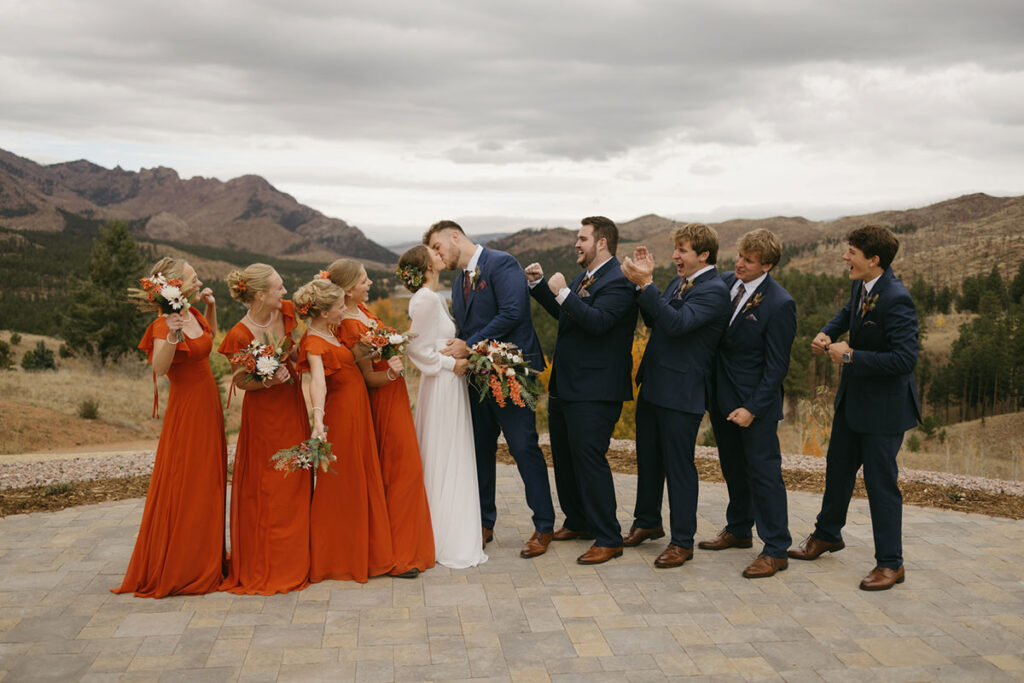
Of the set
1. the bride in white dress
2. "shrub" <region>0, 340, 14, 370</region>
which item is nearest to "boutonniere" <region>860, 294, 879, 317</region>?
the bride in white dress

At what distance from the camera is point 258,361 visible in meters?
4.77

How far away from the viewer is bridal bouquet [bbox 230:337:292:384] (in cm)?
477

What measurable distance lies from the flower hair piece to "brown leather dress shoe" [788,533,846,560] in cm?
336

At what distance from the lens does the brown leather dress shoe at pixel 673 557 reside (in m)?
5.43

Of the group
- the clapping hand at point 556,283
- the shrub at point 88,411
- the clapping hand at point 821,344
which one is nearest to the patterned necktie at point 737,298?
the clapping hand at point 821,344

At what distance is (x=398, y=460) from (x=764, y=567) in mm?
2599

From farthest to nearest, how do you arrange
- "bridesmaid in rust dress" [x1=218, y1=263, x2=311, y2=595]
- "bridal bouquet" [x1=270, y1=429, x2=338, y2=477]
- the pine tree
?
the pine tree < "bridesmaid in rust dress" [x1=218, y1=263, x2=311, y2=595] < "bridal bouquet" [x1=270, y1=429, x2=338, y2=477]

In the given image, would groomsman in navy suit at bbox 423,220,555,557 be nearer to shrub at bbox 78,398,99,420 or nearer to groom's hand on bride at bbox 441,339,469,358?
groom's hand on bride at bbox 441,339,469,358

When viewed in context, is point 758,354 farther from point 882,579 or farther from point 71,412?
point 71,412

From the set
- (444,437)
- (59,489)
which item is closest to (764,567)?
(444,437)

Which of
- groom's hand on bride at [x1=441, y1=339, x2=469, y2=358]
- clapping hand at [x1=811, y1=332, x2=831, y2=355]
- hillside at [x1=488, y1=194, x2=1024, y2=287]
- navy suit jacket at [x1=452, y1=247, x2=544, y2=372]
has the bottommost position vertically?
groom's hand on bride at [x1=441, y1=339, x2=469, y2=358]

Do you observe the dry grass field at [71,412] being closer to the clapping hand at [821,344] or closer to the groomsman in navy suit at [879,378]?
the clapping hand at [821,344]

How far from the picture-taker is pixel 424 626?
446cm

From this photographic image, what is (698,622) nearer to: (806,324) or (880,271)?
(880,271)
